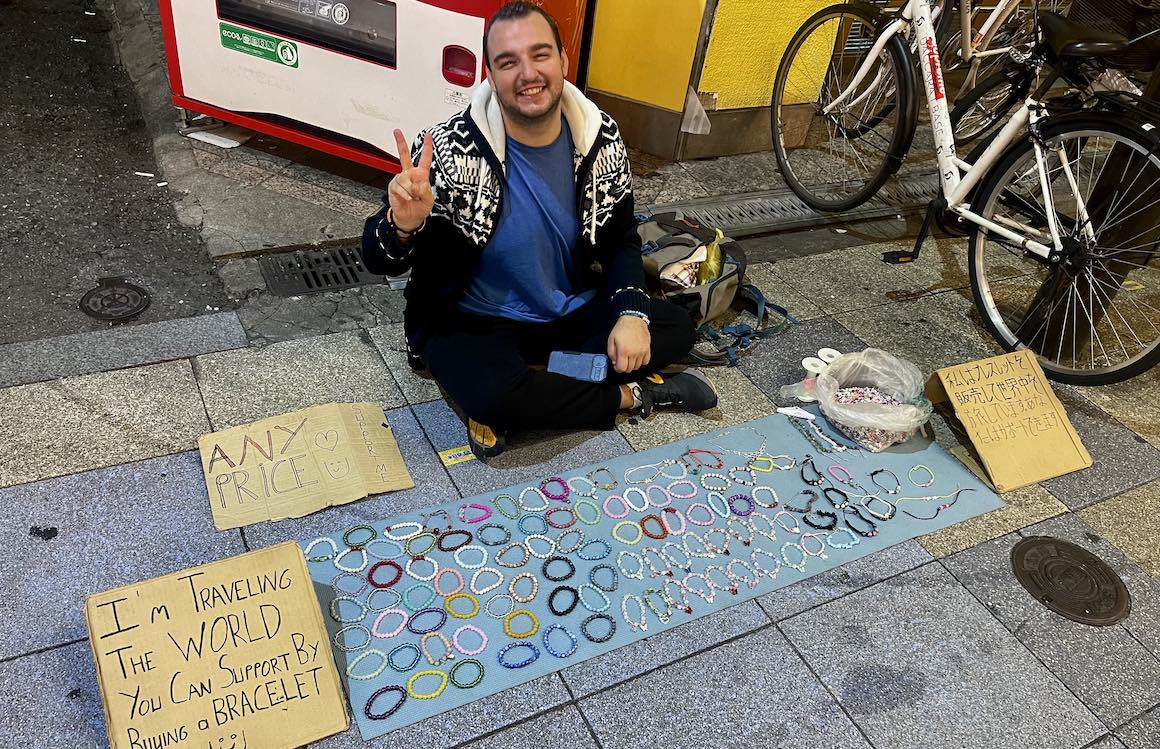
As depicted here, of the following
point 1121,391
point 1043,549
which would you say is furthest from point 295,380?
point 1121,391

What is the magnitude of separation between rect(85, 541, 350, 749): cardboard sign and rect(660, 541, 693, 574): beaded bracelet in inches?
37.8

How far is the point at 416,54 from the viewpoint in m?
3.40

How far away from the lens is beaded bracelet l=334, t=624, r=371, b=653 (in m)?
1.96

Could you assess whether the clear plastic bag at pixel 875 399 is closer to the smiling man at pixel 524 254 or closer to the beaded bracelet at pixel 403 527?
the smiling man at pixel 524 254

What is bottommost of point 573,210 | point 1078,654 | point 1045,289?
point 1078,654

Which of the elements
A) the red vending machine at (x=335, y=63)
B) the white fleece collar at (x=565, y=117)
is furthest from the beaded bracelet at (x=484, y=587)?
the red vending machine at (x=335, y=63)

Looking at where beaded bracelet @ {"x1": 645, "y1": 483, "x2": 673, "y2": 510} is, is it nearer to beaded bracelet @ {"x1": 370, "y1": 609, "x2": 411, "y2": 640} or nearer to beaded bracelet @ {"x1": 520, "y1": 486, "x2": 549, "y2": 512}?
beaded bracelet @ {"x1": 520, "y1": 486, "x2": 549, "y2": 512}

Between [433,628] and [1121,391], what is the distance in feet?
9.78

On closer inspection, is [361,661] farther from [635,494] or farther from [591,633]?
[635,494]

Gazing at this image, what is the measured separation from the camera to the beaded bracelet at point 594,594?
2.14m

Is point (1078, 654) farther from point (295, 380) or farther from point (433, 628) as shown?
point (295, 380)

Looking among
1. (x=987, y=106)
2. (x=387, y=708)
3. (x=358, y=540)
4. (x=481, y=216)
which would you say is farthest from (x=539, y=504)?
(x=987, y=106)

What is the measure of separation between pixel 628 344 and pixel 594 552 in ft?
2.29

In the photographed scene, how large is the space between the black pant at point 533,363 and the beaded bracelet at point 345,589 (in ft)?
2.04
